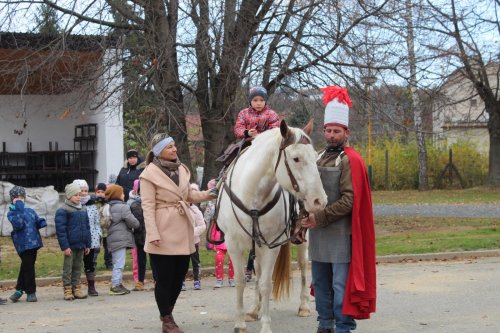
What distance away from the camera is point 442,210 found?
24312mm

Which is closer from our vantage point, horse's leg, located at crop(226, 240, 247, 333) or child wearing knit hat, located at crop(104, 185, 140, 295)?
horse's leg, located at crop(226, 240, 247, 333)

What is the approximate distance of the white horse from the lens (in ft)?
20.9

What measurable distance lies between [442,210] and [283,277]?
17.2m

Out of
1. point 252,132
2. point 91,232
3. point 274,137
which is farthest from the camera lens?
point 91,232

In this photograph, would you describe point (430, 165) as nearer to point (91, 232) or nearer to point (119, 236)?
point (119, 236)

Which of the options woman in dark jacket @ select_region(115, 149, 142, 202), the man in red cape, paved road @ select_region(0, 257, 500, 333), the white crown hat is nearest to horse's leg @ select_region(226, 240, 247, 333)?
paved road @ select_region(0, 257, 500, 333)

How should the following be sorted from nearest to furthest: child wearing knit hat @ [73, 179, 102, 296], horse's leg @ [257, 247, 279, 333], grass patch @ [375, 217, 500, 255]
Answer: horse's leg @ [257, 247, 279, 333] < child wearing knit hat @ [73, 179, 102, 296] < grass patch @ [375, 217, 500, 255]

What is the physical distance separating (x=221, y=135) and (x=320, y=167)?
920 cm

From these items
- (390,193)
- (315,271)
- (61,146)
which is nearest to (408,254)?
(315,271)

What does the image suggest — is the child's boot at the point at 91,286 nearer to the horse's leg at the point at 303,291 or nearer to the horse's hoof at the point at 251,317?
the horse's hoof at the point at 251,317

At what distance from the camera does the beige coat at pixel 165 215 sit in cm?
711

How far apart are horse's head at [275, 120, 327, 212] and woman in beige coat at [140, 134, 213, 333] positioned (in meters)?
1.22

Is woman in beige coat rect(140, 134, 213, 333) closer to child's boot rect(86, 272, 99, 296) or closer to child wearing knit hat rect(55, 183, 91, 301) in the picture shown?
child wearing knit hat rect(55, 183, 91, 301)

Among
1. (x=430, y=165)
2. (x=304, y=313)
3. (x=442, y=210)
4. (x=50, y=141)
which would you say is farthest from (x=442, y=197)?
(x=304, y=313)
